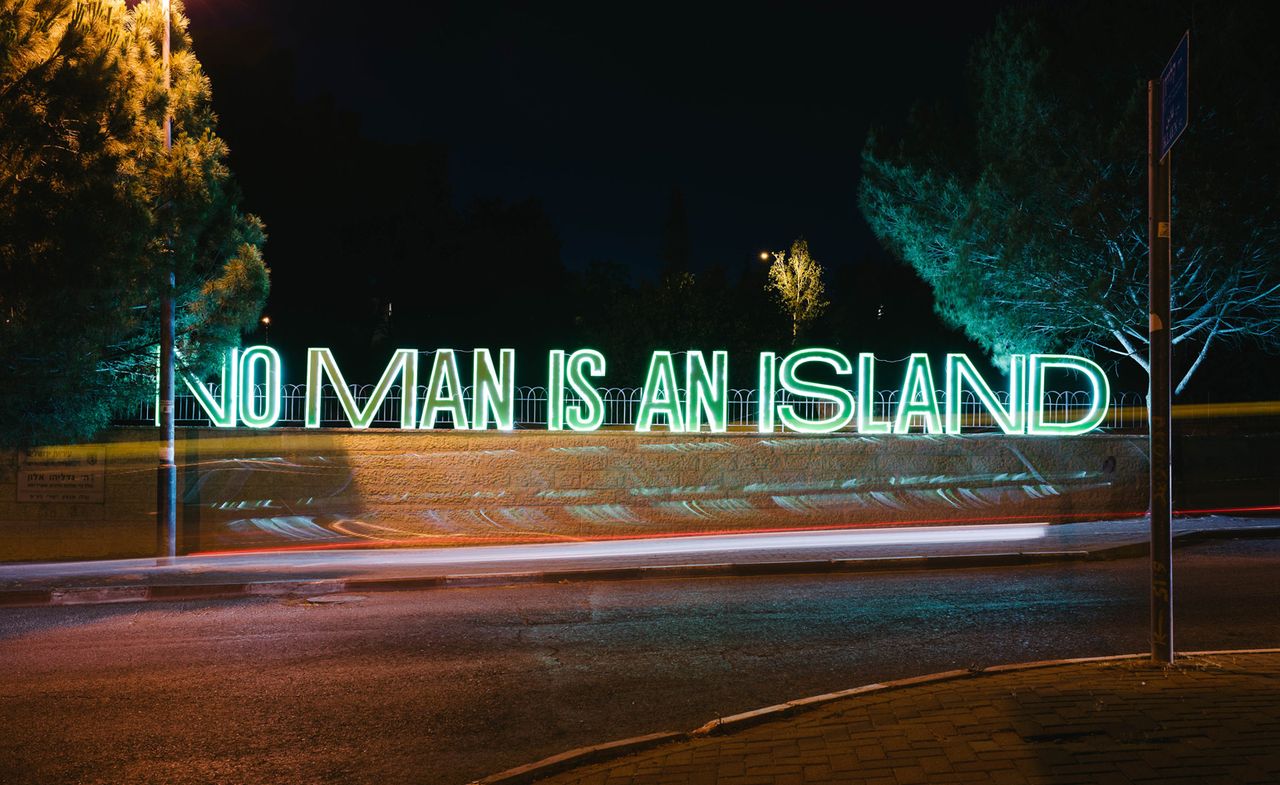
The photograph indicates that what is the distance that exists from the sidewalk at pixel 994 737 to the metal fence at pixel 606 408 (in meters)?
11.3

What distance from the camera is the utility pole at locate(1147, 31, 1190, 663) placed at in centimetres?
700

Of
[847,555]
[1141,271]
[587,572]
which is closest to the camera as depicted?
[587,572]

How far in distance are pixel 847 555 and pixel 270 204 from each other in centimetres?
2530

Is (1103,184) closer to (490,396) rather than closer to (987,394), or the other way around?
(987,394)

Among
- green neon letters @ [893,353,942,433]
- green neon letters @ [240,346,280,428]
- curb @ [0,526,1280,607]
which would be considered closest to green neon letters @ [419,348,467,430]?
green neon letters @ [240,346,280,428]

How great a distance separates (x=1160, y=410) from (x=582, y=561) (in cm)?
893

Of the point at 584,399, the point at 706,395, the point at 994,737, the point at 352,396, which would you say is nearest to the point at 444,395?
the point at 352,396

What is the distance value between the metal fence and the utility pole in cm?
1121

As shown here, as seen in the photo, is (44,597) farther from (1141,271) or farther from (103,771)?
(1141,271)

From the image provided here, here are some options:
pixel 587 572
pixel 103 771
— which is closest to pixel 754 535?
pixel 587 572

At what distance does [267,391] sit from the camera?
17312 mm

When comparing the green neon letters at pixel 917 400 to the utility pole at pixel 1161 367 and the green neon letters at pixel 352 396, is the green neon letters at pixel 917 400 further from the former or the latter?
the utility pole at pixel 1161 367

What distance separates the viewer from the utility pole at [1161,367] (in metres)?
7.00

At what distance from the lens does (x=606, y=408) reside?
18.0 meters
